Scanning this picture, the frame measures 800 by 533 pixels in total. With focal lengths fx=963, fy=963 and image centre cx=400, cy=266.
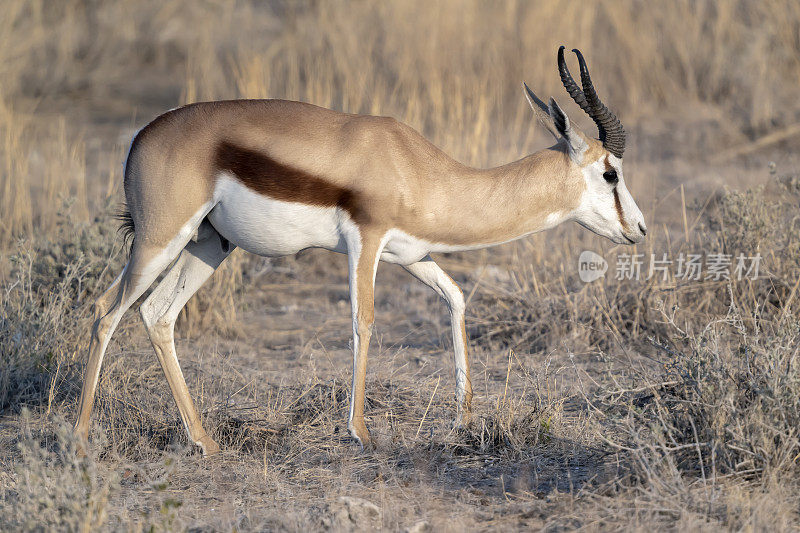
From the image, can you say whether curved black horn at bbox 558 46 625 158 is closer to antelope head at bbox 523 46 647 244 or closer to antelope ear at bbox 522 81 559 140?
antelope head at bbox 523 46 647 244

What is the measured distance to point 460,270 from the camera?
8375 mm

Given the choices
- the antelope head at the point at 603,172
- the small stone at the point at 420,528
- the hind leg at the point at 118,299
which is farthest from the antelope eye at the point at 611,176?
the hind leg at the point at 118,299

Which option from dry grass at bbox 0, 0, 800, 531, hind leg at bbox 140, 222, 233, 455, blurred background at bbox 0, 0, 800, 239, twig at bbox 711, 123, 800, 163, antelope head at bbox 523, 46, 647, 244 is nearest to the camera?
dry grass at bbox 0, 0, 800, 531

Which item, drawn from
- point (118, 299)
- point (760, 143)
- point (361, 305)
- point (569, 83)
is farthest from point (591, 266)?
point (760, 143)

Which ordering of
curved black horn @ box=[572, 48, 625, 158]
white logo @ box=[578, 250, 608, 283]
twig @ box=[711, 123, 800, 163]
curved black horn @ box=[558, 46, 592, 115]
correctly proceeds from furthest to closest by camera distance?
twig @ box=[711, 123, 800, 163] → white logo @ box=[578, 250, 608, 283] → curved black horn @ box=[572, 48, 625, 158] → curved black horn @ box=[558, 46, 592, 115]

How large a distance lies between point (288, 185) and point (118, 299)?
42.6 inches

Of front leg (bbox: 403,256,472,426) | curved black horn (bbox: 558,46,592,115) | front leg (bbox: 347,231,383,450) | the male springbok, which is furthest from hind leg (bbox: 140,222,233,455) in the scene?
curved black horn (bbox: 558,46,592,115)

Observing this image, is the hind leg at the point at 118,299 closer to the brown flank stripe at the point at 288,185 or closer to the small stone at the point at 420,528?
the brown flank stripe at the point at 288,185

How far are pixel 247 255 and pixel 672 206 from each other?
413cm

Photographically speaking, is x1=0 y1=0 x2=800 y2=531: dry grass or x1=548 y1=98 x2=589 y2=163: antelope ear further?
x1=548 y1=98 x2=589 y2=163: antelope ear

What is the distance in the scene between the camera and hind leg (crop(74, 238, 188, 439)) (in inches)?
185

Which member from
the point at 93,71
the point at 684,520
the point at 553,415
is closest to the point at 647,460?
the point at 684,520

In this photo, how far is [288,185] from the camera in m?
4.61

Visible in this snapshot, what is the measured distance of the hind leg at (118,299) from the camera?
4711 mm
